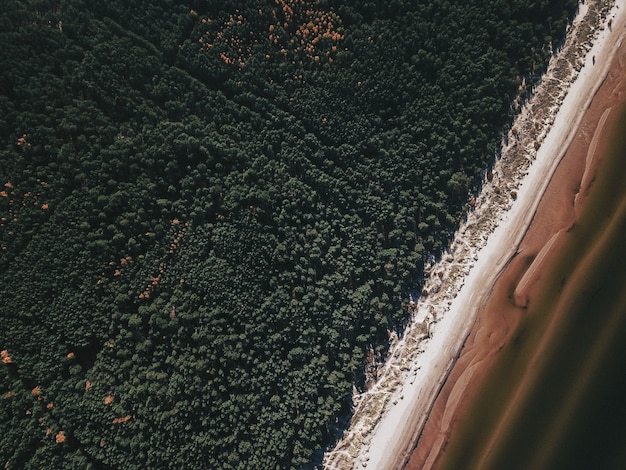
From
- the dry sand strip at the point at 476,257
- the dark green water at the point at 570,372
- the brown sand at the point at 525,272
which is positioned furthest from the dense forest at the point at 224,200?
the dark green water at the point at 570,372

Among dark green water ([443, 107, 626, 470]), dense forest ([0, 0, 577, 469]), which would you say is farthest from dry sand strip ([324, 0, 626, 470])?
dark green water ([443, 107, 626, 470])

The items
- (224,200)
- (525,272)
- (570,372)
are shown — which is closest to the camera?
(224,200)

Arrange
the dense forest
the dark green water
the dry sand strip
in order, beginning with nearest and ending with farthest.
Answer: the dense forest, the dark green water, the dry sand strip

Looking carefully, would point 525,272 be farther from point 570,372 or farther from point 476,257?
point 570,372

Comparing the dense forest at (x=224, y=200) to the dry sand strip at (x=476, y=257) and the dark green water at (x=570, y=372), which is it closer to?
the dry sand strip at (x=476, y=257)

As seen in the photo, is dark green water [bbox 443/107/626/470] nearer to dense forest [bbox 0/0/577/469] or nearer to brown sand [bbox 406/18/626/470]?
brown sand [bbox 406/18/626/470]

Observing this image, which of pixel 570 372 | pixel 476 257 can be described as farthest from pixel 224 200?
pixel 570 372

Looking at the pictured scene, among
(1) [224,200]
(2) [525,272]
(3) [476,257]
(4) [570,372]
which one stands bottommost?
(1) [224,200]
